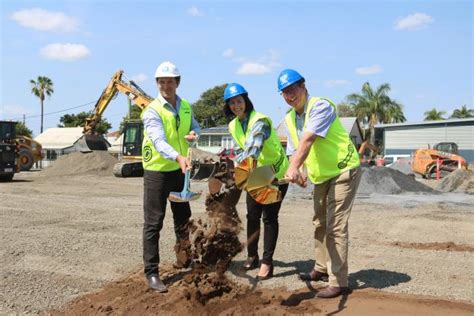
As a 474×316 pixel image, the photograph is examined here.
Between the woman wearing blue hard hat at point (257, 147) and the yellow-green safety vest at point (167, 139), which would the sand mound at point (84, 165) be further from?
the yellow-green safety vest at point (167, 139)

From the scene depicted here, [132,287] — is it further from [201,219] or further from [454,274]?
[454,274]

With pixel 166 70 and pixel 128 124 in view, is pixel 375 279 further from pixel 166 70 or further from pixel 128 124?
pixel 128 124

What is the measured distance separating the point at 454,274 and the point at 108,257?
396 cm

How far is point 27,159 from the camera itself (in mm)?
31422

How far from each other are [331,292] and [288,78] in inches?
77.6

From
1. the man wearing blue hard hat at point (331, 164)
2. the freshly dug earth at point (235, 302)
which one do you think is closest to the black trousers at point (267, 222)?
the freshly dug earth at point (235, 302)

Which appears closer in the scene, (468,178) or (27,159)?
(468,178)

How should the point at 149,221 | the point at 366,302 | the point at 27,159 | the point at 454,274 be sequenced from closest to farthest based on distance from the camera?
the point at 366,302
the point at 149,221
the point at 454,274
the point at 27,159

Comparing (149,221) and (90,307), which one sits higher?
(149,221)

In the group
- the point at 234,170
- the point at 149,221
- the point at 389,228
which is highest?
the point at 234,170

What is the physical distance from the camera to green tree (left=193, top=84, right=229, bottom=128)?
70312mm

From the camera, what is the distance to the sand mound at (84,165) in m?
28.1

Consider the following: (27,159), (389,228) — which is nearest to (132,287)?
(389,228)

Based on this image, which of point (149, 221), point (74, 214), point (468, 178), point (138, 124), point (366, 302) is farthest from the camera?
point (138, 124)
